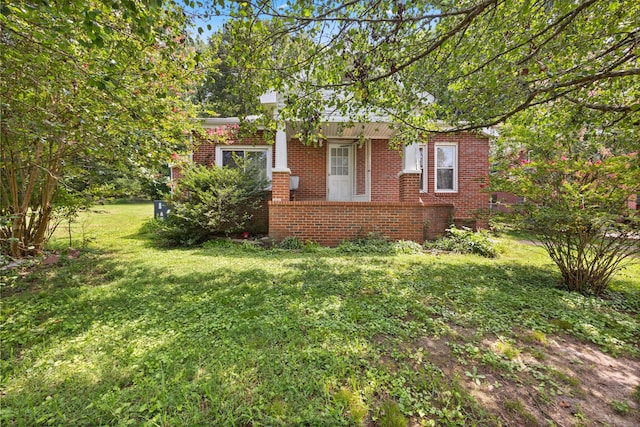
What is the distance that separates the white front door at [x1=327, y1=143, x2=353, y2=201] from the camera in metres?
9.07

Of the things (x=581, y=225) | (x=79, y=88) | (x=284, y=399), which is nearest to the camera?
(x=284, y=399)

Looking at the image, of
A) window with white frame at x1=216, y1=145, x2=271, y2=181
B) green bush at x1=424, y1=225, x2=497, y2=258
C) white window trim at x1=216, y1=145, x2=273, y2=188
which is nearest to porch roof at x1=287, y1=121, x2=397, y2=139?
white window trim at x1=216, y1=145, x2=273, y2=188

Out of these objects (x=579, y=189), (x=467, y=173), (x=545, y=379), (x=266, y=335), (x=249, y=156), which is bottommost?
(x=545, y=379)

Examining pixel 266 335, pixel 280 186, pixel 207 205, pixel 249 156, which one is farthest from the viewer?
pixel 249 156

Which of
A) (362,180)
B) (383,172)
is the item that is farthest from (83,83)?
(383,172)

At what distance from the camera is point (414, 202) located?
6.98 metres

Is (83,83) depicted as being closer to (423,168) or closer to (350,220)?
(350,220)

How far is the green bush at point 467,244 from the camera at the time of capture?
236 inches

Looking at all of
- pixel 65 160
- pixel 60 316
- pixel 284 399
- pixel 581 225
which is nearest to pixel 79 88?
pixel 65 160

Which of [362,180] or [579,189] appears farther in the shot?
[362,180]

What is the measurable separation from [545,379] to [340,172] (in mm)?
7693

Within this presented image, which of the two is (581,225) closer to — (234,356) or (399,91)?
(399,91)

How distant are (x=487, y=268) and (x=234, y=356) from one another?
4401mm

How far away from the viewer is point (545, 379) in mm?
1967
